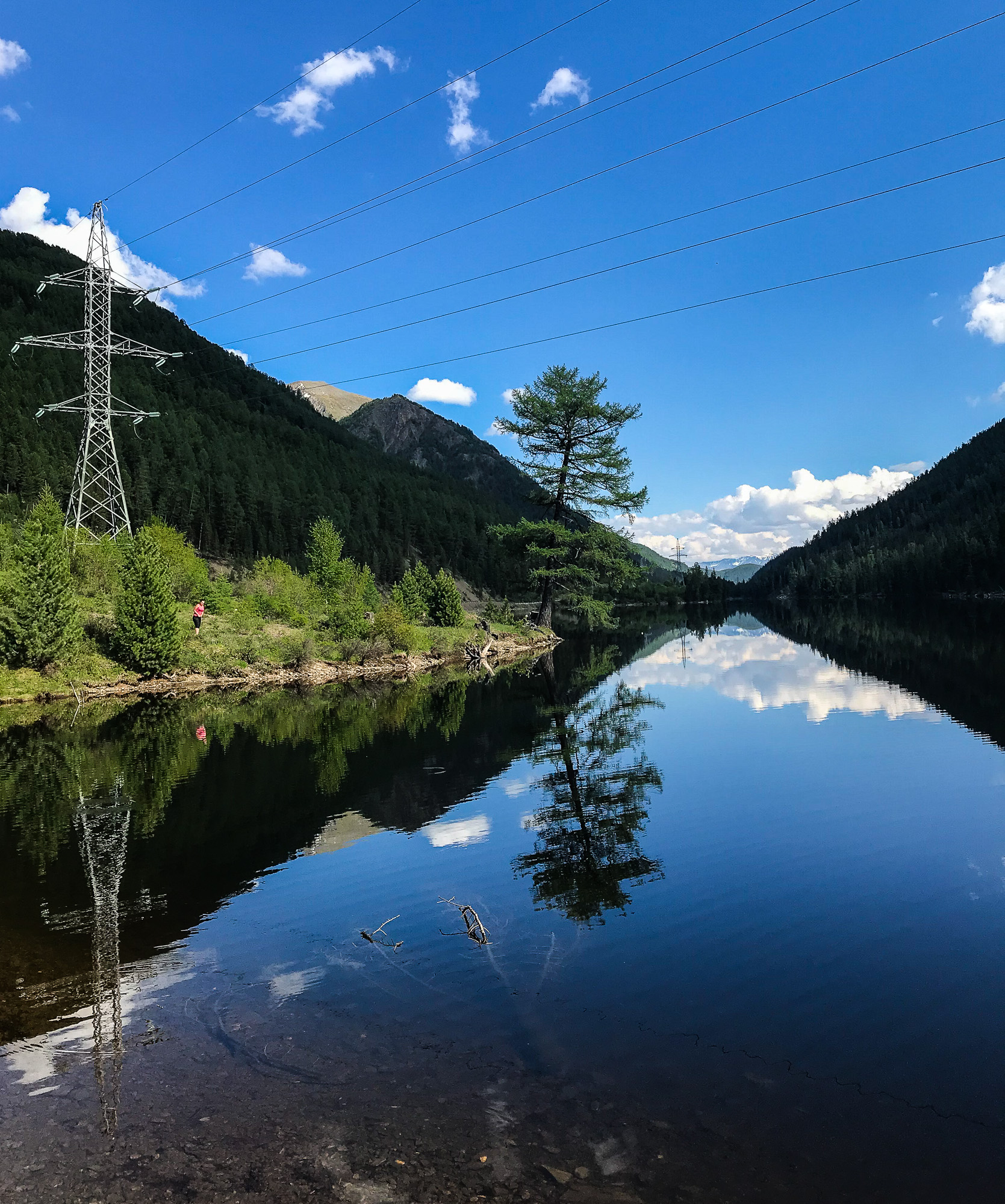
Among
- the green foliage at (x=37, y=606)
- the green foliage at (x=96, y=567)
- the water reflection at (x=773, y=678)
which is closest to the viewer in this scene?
the water reflection at (x=773, y=678)

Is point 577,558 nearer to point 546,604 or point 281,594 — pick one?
point 546,604

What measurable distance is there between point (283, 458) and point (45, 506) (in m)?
112

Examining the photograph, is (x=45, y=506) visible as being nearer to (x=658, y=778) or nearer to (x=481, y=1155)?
(x=658, y=778)

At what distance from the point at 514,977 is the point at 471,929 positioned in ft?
4.48

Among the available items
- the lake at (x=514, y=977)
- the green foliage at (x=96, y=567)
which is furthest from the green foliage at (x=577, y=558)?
the lake at (x=514, y=977)

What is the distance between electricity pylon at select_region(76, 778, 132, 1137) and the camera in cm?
653

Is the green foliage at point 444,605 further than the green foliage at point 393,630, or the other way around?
the green foliage at point 444,605

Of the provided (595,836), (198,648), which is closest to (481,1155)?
(595,836)

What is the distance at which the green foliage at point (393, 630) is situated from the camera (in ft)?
171

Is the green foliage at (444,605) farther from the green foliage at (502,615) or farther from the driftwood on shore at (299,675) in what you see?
the driftwood on shore at (299,675)

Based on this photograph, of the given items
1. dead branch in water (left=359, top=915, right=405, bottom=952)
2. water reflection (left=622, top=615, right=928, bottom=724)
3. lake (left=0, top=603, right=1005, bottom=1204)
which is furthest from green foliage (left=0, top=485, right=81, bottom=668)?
dead branch in water (left=359, top=915, right=405, bottom=952)

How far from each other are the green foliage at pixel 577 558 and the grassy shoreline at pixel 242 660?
727 centimetres

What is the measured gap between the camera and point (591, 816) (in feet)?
47.8

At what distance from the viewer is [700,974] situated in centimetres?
824
